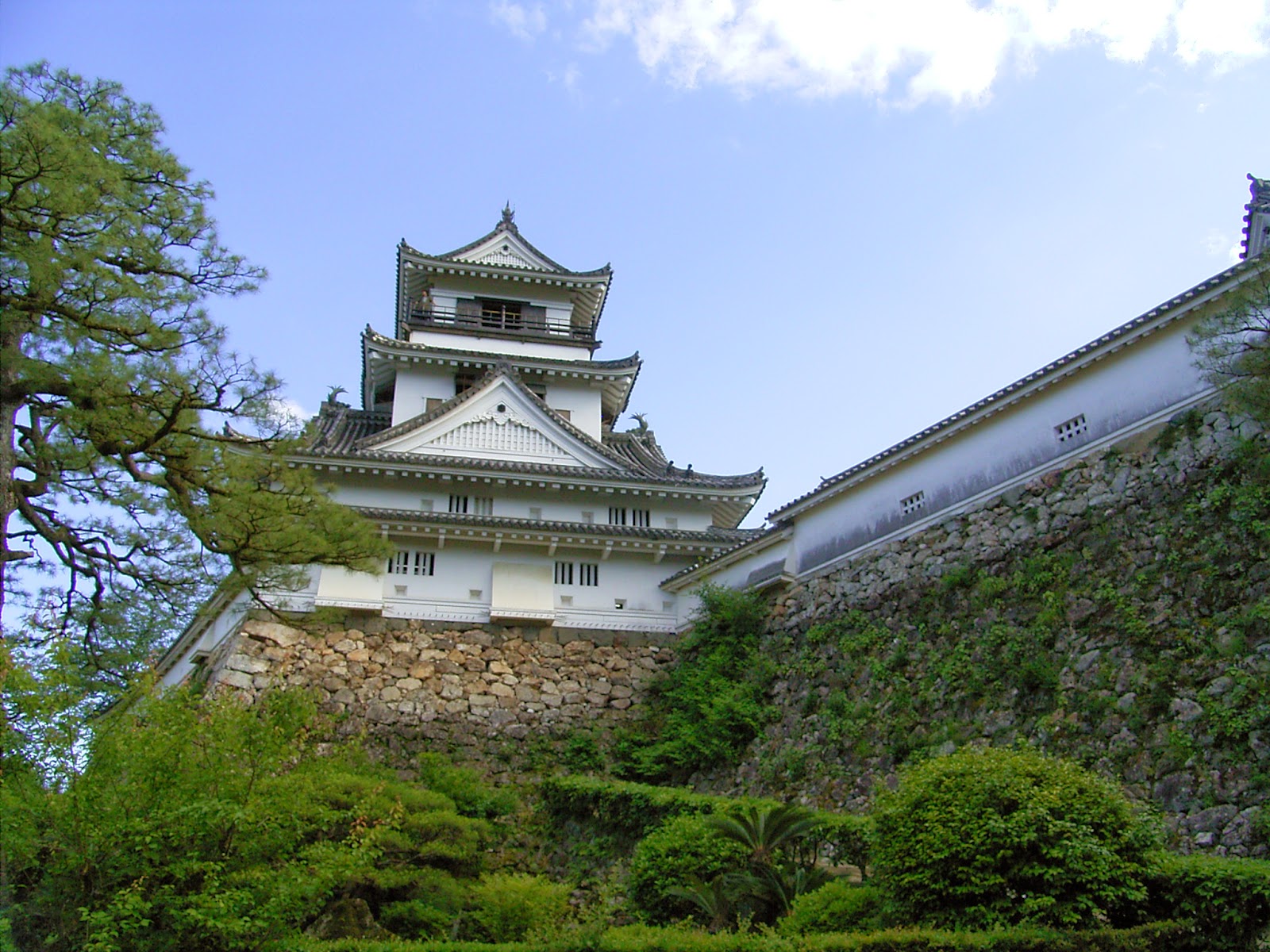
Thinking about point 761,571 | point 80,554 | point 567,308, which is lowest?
point 80,554

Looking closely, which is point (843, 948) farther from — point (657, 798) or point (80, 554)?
point (80, 554)

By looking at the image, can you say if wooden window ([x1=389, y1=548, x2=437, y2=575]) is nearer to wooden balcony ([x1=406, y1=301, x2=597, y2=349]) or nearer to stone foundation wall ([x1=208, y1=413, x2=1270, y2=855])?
stone foundation wall ([x1=208, y1=413, x2=1270, y2=855])

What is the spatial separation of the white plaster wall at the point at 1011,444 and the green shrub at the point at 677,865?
6813 mm

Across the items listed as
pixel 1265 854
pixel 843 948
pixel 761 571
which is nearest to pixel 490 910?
pixel 843 948

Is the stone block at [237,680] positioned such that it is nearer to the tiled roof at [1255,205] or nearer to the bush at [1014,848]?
the bush at [1014,848]

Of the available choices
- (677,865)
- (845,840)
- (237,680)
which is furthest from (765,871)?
(237,680)

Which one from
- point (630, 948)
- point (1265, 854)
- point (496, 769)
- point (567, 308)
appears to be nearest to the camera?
point (630, 948)

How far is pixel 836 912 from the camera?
8180mm

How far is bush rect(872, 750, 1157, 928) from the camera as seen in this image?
6.89 m

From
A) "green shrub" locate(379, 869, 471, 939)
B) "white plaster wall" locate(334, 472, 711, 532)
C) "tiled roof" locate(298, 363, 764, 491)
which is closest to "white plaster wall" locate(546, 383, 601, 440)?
"tiled roof" locate(298, 363, 764, 491)

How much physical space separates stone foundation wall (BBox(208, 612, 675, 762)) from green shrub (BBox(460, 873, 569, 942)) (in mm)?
6149

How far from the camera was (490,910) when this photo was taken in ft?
35.7

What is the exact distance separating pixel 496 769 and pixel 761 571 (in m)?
5.79

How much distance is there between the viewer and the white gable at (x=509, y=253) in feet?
89.9
